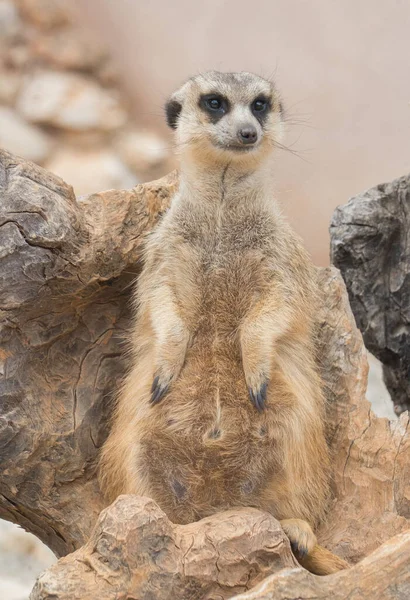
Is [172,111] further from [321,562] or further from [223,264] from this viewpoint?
[321,562]

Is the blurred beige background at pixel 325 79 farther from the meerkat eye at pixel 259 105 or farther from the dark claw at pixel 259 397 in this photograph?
the dark claw at pixel 259 397

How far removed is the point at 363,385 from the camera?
2.33m

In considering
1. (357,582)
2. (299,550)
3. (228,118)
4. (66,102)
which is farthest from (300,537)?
(66,102)

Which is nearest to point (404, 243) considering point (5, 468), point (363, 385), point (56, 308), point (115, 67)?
point (363, 385)

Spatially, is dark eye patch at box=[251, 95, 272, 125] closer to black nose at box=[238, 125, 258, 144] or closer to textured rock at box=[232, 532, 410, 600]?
black nose at box=[238, 125, 258, 144]

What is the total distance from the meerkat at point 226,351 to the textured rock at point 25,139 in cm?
244

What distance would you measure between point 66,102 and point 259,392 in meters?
3.14

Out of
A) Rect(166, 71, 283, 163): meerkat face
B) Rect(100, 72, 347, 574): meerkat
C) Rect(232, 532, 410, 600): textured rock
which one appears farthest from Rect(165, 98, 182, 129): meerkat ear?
Rect(232, 532, 410, 600): textured rock

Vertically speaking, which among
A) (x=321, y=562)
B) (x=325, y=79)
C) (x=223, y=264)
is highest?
(x=325, y=79)

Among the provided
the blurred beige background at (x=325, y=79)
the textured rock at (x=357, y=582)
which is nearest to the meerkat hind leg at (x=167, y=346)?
the textured rock at (x=357, y=582)

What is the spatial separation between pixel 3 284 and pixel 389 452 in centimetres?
110

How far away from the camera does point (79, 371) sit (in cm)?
237

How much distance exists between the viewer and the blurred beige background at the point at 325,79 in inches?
130

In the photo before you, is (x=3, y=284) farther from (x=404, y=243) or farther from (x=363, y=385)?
(x=404, y=243)
